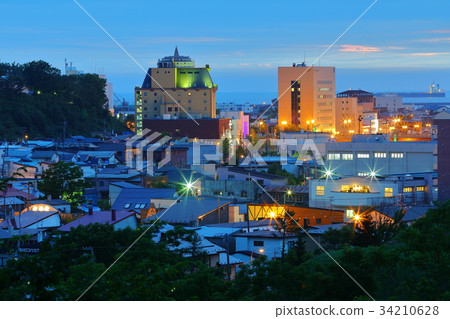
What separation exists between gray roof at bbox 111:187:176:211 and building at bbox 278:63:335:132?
77.8 ft

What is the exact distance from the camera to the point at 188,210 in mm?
11125

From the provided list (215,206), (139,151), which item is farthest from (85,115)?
(215,206)

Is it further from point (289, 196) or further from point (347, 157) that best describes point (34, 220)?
point (347, 157)

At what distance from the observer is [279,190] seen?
43.5ft

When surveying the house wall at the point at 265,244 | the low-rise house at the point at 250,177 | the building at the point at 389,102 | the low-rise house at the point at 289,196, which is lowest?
the house wall at the point at 265,244

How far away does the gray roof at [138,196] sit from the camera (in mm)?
12047

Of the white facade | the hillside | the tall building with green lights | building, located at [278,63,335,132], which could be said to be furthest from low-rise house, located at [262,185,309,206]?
the white facade

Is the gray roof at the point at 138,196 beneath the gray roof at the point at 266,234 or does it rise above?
above

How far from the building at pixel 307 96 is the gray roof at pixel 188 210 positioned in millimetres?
24810

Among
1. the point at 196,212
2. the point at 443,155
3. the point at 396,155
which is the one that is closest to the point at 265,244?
the point at 196,212

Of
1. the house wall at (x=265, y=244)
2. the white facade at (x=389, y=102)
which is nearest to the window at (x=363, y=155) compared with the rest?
the house wall at (x=265, y=244)

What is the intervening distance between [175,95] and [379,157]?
20663mm

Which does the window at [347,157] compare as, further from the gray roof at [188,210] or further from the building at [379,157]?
the gray roof at [188,210]

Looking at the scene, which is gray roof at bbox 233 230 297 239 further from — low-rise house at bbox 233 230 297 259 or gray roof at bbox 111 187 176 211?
gray roof at bbox 111 187 176 211
